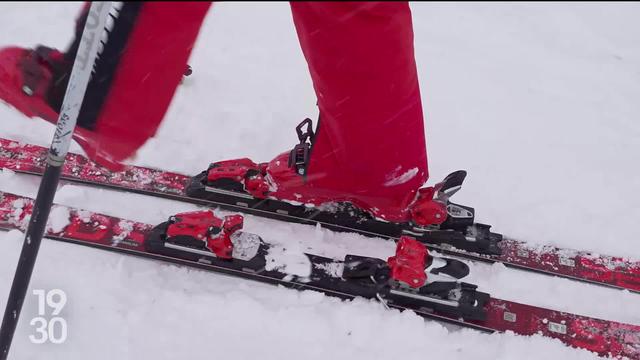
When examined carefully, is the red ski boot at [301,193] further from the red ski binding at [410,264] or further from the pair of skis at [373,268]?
the red ski binding at [410,264]

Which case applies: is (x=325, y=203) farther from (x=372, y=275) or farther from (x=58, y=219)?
(x=58, y=219)

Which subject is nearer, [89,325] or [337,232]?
[89,325]

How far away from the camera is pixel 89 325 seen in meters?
3.50

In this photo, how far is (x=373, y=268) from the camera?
366 cm

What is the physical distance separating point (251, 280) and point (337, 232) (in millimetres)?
699

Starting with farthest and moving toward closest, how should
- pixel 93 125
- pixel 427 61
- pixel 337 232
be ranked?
pixel 427 61, pixel 337 232, pixel 93 125

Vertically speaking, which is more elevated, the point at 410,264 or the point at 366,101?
the point at 366,101

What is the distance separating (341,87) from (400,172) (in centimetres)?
75

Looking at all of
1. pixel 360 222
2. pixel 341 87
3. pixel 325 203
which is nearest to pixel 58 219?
pixel 325 203

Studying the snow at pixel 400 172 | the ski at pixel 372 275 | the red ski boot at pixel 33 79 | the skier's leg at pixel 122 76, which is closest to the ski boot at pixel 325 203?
the snow at pixel 400 172

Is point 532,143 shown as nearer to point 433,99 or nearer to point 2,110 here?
point 433,99

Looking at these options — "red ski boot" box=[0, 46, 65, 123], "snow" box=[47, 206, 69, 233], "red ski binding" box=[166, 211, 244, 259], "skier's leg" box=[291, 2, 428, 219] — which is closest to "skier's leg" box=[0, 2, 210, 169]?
"red ski boot" box=[0, 46, 65, 123]

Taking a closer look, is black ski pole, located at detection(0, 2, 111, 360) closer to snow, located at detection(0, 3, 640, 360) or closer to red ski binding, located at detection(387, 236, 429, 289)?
snow, located at detection(0, 3, 640, 360)

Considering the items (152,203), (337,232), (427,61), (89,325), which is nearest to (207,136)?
(152,203)
